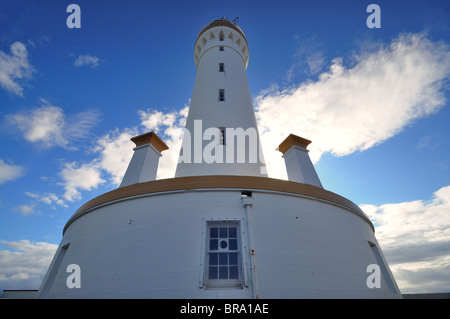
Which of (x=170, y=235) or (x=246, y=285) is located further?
(x=170, y=235)

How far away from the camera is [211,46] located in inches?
503

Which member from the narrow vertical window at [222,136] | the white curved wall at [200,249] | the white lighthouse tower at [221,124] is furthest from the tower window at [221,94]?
the white curved wall at [200,249]

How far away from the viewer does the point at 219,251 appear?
→ 5.12 meters

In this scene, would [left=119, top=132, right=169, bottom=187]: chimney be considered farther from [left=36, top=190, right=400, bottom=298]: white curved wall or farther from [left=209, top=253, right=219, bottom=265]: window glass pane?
[left=209, top=253, right=219, bottom=265]: window glass pane

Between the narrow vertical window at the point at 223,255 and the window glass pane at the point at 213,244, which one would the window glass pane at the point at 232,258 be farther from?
the window glass pane at the point at 213,244

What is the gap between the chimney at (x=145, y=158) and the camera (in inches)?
296

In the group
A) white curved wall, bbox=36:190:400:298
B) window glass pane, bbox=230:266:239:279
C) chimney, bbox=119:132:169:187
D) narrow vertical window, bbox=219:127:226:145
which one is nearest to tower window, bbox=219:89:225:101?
narrow vertical window, bbox=219:127:226:145

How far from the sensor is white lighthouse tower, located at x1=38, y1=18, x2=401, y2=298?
475 cm

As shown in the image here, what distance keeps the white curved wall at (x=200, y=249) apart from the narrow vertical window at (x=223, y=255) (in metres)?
0.22

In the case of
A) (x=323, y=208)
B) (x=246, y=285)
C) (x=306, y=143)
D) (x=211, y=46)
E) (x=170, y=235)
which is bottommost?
(x=246, y=285)
